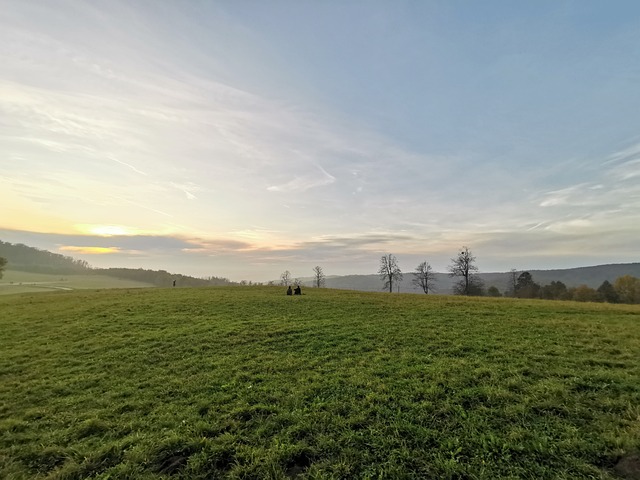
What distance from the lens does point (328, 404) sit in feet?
29.2

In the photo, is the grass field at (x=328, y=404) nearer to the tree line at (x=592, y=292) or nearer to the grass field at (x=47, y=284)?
the tree line at (x=592, y=292)

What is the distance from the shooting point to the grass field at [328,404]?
649cm

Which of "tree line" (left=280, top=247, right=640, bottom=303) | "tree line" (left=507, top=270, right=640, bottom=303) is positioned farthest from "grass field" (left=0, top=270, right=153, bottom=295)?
"tree line" (left=507, top=270, right=640, bottom=303)

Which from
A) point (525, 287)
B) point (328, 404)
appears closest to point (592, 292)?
point (525, 287)

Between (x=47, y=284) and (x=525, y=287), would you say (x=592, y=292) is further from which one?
(x=47, y=284)

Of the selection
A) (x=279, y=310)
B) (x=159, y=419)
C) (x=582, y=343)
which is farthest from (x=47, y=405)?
(x=582, y=343)

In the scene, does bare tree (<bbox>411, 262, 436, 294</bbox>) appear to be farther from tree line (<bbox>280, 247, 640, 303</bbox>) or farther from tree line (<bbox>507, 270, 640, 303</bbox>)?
tree line (<bbox>507, 270, 640, 303</bbox>)

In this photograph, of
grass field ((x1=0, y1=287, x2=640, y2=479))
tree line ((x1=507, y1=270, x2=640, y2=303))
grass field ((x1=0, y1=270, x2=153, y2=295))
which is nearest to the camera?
grass field ((x1=0, y1=287, x2=640, y2=479))

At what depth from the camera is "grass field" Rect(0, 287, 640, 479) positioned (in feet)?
21.3

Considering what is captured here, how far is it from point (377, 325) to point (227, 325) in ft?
34.0

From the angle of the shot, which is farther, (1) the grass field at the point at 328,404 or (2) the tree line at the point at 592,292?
(2) the tree line at the point at 592,292

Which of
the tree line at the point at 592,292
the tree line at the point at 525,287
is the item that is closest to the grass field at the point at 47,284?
the tree line at the point at 525,287

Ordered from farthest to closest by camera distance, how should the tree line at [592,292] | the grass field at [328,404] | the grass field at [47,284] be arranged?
the grass field at [47,284], the tree line at [592,292], the grass field at [328,404]

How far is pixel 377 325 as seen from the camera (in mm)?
19906
